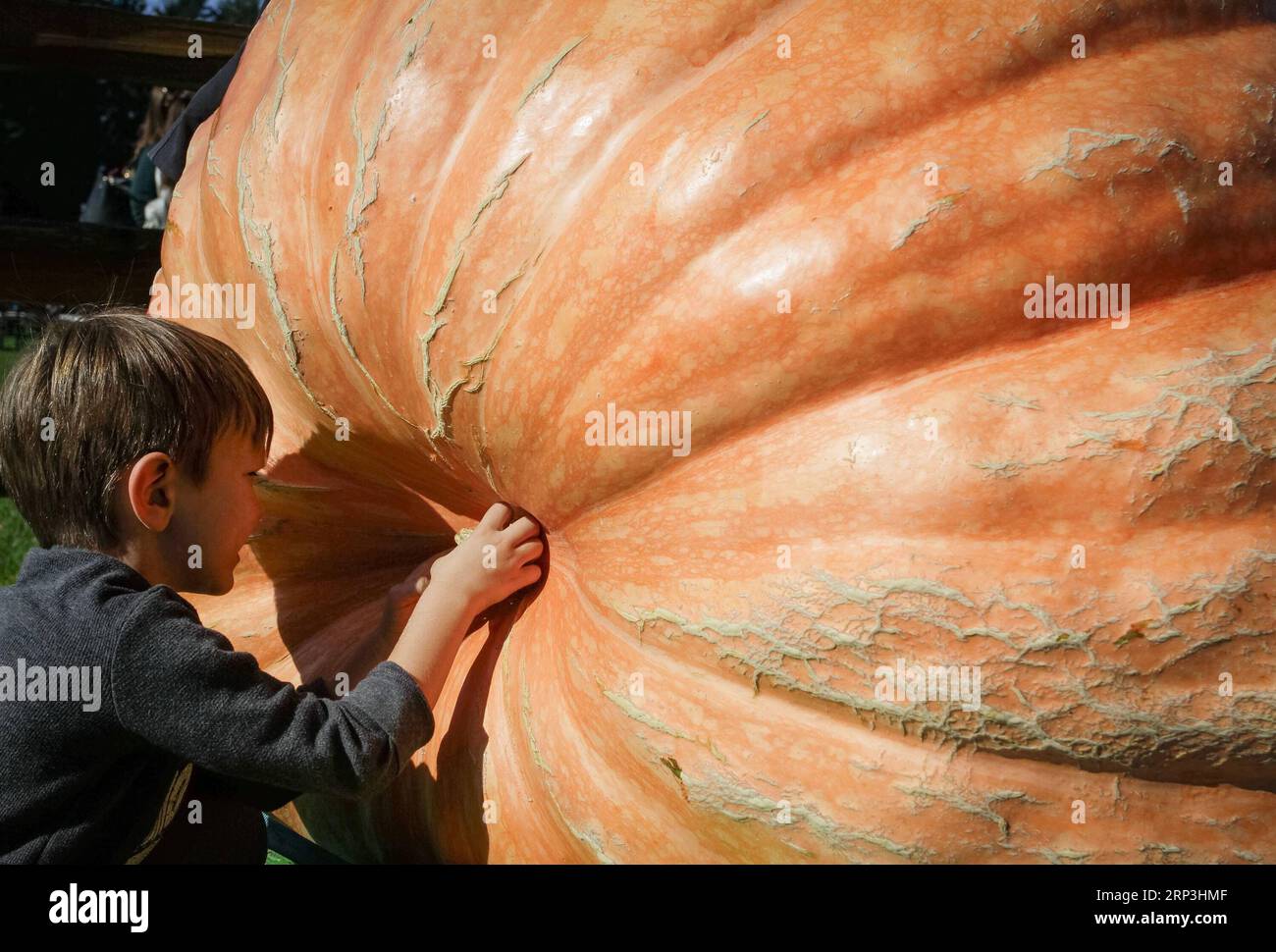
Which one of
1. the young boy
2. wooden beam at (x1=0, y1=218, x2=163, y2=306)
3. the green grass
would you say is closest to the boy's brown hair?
the young boy

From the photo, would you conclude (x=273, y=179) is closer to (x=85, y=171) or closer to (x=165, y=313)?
(x=165, y=313)

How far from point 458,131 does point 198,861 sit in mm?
1014

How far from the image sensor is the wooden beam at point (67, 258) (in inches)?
107

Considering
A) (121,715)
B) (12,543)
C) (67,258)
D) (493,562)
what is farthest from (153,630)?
(12,543)

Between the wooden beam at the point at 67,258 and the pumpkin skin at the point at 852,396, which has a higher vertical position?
the wooden beam at the point at 67,258

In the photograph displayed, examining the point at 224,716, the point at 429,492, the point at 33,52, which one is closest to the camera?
the point at 224,716

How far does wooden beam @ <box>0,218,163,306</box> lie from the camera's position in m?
2.71

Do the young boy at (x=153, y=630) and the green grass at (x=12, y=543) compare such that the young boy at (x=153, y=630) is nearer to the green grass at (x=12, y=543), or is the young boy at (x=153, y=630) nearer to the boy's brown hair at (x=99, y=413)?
the boy's brown hair at (x=99, y=413)

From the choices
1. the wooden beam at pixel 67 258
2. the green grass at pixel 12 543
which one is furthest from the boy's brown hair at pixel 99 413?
the green grass at pixel 12 543

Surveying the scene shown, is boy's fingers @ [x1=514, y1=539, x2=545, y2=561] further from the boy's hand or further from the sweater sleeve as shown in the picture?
the sweater sleeve

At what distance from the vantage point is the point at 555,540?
4.96 ft

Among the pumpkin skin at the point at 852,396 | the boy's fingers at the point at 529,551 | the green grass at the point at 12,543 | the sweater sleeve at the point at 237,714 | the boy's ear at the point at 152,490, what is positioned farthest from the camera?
the green grass at the point at 12,543

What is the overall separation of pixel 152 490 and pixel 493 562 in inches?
17.4
